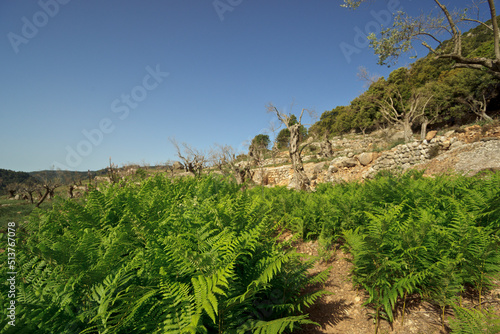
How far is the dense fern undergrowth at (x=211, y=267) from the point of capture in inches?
45.0

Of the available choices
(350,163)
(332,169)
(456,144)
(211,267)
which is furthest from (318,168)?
(211,267)

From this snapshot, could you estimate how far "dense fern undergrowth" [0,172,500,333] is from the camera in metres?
1.14

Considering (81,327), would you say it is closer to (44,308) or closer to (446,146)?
(44,308)

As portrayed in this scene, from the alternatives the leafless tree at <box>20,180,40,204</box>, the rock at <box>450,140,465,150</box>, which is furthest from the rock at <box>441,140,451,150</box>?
the leafless tree at <box>20,180,40,204</box>

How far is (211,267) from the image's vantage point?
134 cm

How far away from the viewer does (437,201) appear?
114 inches

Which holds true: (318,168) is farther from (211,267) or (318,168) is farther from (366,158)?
(211,267)

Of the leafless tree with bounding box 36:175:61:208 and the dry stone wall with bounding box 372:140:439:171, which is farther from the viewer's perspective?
the leafless tree with bounding box 36:175:61:208

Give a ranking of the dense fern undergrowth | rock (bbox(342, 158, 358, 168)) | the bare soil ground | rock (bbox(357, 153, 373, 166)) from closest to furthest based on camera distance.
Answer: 1. the dense fern undergrowth
2. the bare soil ground
3. rock (bbox(357, 153, 373, 166))
4. rock (bbox(342, 158, 358, 168))

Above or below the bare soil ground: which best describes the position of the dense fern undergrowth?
above

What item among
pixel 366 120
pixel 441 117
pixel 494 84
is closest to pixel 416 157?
pixel 494 84

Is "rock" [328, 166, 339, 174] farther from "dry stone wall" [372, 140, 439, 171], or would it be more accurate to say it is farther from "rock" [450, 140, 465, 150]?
"rock" [450, 140, 465, 150]

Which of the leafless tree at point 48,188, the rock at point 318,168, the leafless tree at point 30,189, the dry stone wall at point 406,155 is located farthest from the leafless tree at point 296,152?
the leafless tree at point 30,189

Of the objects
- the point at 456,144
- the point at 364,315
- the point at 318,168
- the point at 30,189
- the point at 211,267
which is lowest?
the point at 364,315
